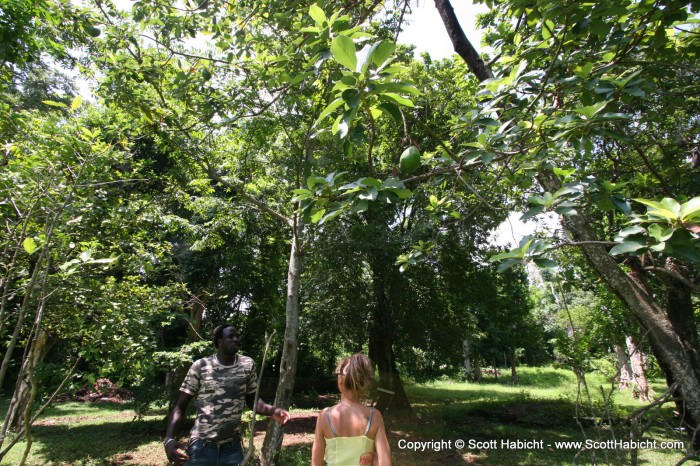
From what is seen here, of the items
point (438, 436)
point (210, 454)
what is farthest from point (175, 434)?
point (438, 436)

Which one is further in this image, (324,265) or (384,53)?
(324,265)

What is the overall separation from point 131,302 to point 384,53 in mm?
3965

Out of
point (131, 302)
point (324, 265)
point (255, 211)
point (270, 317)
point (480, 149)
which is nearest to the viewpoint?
point (480, 149)

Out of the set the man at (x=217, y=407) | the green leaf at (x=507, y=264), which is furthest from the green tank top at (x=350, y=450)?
the green leaf at (x=507, y=264)

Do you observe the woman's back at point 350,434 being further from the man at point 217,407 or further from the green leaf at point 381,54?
the green leaf at point 381,54

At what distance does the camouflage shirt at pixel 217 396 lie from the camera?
8.71ft

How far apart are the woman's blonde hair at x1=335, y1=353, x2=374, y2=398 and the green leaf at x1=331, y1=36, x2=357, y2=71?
1640 mm

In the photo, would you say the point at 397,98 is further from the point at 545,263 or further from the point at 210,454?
the point at 210,454

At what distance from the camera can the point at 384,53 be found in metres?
1.29

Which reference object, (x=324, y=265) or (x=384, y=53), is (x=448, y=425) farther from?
(x=384, y=53)

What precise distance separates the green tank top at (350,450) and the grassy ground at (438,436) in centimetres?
406

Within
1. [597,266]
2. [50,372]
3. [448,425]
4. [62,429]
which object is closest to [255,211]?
[50,372]

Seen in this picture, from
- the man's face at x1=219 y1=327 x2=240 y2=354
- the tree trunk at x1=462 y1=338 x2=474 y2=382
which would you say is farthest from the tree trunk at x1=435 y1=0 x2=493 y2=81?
the tree trunk at x1=462 y1=338 x2=474 y2=382

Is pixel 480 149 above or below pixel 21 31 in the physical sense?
below
